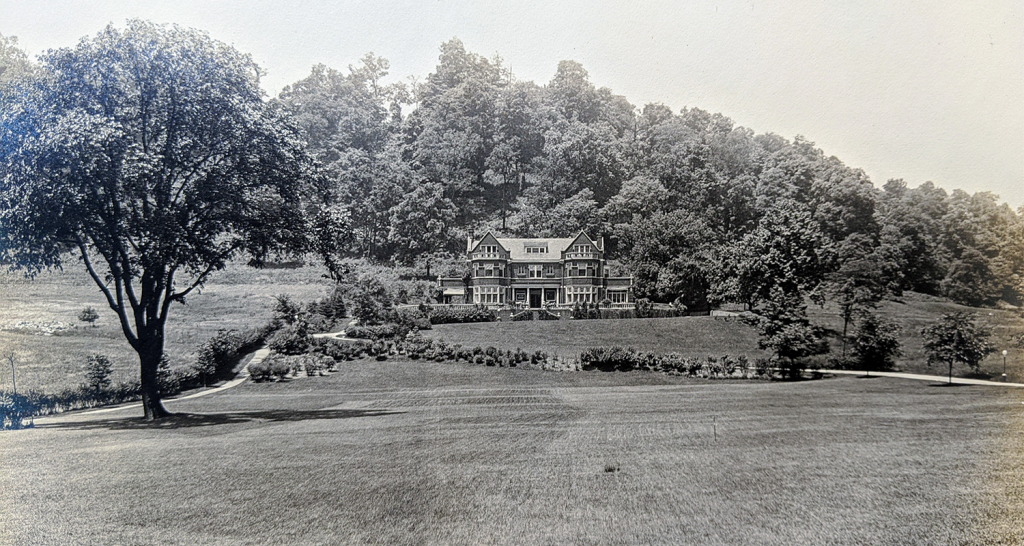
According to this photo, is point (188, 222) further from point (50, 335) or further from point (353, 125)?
point (353, 125)

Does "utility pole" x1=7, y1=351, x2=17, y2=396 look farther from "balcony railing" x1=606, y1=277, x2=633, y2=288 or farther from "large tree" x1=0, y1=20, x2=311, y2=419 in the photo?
"balcony railing" x1=606, y1=277, x2=633, y2=288

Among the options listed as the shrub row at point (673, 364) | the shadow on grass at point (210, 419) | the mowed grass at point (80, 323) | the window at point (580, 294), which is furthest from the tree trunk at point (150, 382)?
the window at point (580, 294)

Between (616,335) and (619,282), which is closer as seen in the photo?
(616,335)

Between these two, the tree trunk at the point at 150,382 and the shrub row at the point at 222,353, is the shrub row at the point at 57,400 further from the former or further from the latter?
the shrub row at the point at 222,353

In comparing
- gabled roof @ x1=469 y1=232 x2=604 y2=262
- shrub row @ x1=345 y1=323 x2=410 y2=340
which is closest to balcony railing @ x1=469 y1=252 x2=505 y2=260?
gabled roof @ x1=469 y1=232 x2=604 y2=262

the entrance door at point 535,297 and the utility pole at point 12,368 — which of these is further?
the entrance door at point 535,297

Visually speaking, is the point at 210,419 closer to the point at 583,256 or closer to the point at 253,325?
the point at 253,325

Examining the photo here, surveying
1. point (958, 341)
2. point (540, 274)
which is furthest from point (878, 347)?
point (540, 274)
